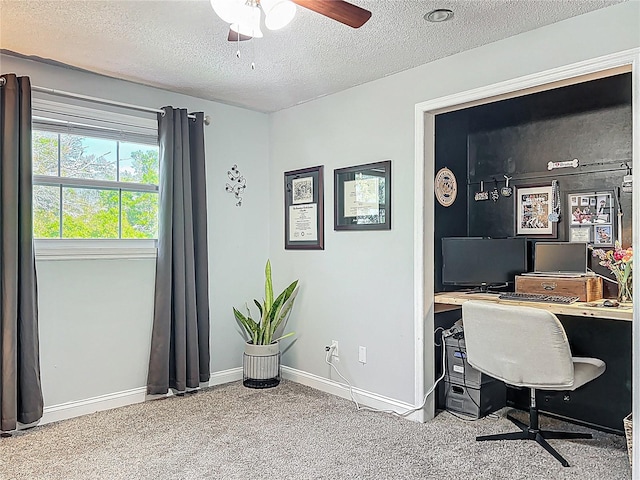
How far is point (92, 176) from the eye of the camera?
350 cm

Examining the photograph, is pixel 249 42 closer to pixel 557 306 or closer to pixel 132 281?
pixel 132 281

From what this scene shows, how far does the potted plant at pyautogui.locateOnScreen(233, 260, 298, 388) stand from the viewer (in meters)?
3.95

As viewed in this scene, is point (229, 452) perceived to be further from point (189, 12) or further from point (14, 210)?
point (189, 12)

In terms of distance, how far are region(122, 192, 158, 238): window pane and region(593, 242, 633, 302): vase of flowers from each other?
3046 millimetres

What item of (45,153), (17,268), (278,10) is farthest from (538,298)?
(45,153)

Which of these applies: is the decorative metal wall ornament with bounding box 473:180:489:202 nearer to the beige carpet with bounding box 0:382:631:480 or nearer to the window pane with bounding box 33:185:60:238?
the beige carpet with bounding box 0:382:631:480

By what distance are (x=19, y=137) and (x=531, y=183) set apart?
11.0ft

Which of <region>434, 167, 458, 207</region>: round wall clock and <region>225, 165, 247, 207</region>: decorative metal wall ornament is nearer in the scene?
<region>434, 167, 458, 207</region>: round wall clock

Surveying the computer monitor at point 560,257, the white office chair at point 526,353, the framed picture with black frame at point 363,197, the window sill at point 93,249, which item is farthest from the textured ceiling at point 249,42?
the white office chair at point 526,353

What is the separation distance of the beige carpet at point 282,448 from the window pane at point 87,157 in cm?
164

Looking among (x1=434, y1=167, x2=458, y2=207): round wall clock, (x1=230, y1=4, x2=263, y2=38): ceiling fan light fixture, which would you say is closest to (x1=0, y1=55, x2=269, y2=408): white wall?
(x1=434, y1=167, x2=458, y2=207): round wall clock

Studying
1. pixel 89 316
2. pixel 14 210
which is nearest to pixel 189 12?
pixel 14 210

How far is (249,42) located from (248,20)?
109 centimetres

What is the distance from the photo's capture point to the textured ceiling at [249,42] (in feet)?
7.98
